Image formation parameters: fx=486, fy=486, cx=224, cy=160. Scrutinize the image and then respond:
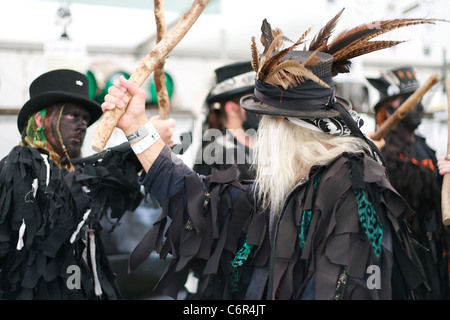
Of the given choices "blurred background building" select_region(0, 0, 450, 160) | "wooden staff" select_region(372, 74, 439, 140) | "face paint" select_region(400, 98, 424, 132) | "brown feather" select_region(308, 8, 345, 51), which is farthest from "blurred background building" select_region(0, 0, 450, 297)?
"brown feather" select_region(308, 8, 345, 51)

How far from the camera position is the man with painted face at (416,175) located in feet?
9.77

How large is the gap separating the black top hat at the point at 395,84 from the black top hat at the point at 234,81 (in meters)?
0.96

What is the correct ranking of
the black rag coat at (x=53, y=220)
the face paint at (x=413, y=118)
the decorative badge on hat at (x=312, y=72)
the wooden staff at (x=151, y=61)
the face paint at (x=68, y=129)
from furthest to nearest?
1. the face paint at (x=413, y=118)
2. the face paint at (x=68, y=129)
3. the black rag coat at (x=53, y=220)
4. the wooden staff at (x=151, y=61)
5. the decorative badge on hat at (x=312, y=72)

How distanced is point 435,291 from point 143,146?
7.14ft

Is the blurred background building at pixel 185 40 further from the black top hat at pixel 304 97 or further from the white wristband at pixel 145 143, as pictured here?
the black top hat at pixel 304 97

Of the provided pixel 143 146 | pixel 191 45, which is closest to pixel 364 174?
pixel 143 146

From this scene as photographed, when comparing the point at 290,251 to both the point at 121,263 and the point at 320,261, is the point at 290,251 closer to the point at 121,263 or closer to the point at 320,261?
the point at 320,261

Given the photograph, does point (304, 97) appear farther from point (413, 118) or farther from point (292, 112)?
point (413, 118)

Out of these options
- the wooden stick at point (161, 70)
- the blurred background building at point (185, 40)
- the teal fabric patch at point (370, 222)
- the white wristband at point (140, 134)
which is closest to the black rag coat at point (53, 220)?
the wooden stick at point (161, 70)

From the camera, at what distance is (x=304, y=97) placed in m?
1.55

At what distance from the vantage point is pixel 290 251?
4.87ft

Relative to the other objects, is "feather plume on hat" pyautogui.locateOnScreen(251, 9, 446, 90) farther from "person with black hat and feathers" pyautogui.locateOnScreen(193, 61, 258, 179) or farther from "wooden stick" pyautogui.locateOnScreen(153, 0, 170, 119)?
"person with black hat and feathers" pyautogui.locateOnScreen(193, 61, 258, 179)

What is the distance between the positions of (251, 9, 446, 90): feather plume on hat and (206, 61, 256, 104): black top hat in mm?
1518

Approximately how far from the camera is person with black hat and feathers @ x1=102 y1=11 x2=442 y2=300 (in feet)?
4.66
